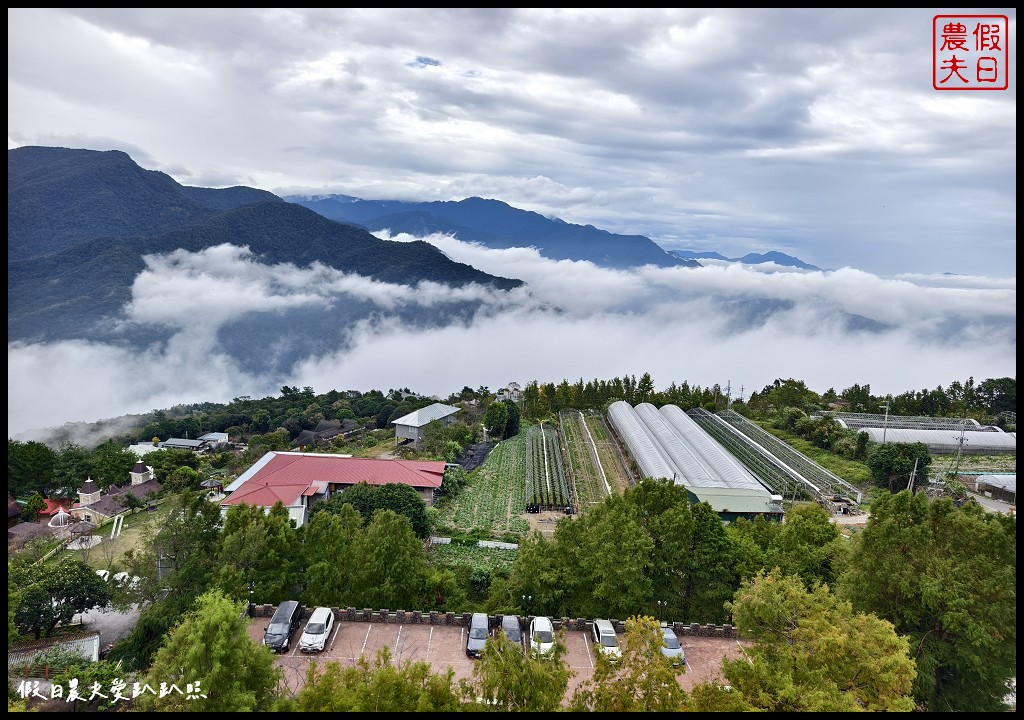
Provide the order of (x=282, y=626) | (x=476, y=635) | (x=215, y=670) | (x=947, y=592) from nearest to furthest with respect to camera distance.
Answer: (x=215, y=670) → (x=947, y=592) → (x=282, y=626) → (x=476, y=635)

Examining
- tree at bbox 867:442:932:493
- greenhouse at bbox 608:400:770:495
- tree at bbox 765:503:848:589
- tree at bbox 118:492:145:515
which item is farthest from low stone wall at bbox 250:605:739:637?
tree at bbox 118:492:145:515

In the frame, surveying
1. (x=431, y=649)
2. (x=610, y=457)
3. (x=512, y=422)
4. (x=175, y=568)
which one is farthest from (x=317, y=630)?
(x=512, y=422)

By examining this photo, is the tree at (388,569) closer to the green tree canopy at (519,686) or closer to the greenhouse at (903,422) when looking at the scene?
the green tree canopy at (519,686)

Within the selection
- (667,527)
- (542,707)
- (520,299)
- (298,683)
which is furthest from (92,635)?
(520,299)

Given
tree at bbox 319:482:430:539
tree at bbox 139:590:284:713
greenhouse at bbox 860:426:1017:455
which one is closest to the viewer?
tree at bbox 139:590:284:713

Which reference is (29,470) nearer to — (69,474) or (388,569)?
(69,474)

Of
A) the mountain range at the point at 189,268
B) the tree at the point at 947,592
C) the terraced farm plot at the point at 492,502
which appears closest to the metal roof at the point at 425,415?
the terraced farm plot at the point at 492,502

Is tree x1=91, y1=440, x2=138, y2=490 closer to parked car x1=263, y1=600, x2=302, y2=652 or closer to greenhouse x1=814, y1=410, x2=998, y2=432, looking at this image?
parked car x1=263, y1=600, x2=302, y2=652

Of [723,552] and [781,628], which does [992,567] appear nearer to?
[781,628]
